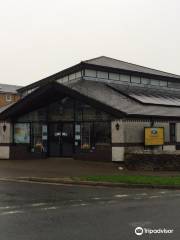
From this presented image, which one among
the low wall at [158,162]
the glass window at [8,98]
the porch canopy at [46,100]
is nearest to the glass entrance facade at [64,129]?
the porch canopy at [46,100]

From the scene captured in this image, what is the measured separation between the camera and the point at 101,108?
26500mm

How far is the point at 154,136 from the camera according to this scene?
87.0 ft

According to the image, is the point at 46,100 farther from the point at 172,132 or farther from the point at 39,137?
the point at 172,132

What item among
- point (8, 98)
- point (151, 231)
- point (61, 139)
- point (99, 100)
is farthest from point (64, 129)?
point (8, 98)

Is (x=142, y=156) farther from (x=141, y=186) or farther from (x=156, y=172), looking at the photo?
(x=141, y=186)

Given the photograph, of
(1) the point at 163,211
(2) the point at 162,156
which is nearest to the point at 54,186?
(1) the point at 163,211

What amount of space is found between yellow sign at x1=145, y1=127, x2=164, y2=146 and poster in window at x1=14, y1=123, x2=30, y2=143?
9.19 m

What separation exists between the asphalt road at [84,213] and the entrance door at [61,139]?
13520 millimetres

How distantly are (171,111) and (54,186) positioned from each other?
49.2 feet

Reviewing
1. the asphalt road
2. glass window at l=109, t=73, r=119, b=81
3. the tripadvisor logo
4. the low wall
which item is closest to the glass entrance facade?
the low wall

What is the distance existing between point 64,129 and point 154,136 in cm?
634

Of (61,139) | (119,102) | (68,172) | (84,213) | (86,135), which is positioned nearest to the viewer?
(84,213)

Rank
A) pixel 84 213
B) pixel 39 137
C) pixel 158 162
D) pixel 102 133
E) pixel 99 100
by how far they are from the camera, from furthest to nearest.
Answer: pixel 39 137 → pixel 102 133 → pixel 99 100 → pixel 158 162 → pixel 84 213

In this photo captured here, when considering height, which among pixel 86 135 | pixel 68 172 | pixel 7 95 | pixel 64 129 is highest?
pixel 7 95
